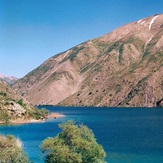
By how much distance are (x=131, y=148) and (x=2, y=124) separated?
286 feet

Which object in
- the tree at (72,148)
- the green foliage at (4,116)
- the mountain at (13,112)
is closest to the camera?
the tree at (72,148)

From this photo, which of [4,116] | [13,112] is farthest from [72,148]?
[13,112]

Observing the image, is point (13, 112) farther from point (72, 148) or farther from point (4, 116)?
point (72, 148)

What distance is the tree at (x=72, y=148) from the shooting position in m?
55.5

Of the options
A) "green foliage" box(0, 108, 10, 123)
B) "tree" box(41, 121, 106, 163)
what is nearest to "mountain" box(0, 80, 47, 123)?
"green foliage" box(0, 108, 10, 123)

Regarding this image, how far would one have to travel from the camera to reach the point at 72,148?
188 feet

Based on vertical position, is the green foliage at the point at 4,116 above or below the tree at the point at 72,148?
above

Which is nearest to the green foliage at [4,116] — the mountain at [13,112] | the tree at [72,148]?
the mountain at [13,112]

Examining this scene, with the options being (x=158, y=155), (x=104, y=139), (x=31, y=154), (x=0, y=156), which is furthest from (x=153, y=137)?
(x=0, y=156)

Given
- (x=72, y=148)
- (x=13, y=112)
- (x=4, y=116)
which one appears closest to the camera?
(x=72, y=148)

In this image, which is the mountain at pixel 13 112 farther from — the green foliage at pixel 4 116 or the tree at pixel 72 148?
the tree at pixel 72 148

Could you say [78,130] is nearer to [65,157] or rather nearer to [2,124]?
[65,157]

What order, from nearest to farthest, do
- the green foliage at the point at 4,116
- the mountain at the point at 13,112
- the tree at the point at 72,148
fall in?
1. the tree at the point at 72,148
2. the green foliage at the point at 4,116
3. the mountain at the point at 13,112

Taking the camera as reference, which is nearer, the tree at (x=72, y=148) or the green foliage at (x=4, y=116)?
the tree at (x=72, y=148)
